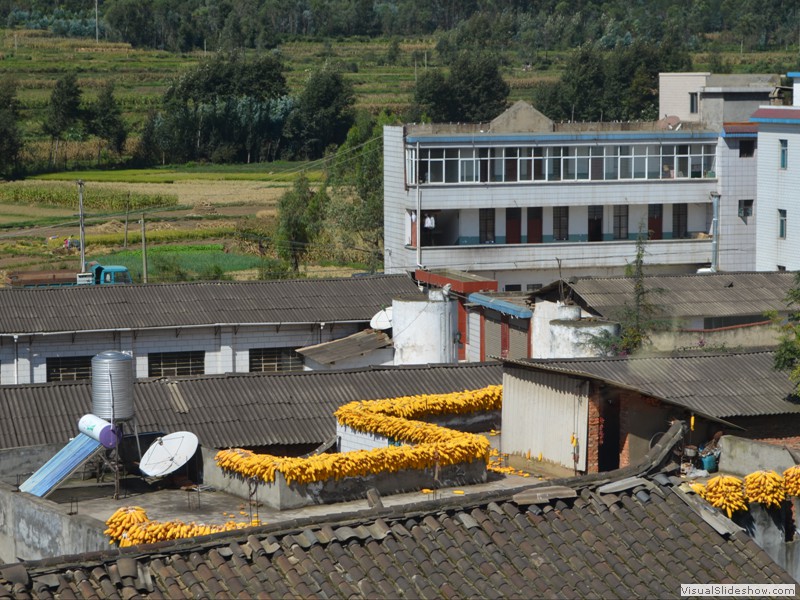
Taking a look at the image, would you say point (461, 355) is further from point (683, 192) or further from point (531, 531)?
point (531, 531)

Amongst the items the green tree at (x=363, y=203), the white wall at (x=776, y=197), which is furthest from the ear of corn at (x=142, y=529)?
the green tree at (x=363, y=203)

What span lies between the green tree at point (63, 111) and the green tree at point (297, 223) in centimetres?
3336

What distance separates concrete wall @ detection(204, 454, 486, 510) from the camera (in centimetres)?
1830

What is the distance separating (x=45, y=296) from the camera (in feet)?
116

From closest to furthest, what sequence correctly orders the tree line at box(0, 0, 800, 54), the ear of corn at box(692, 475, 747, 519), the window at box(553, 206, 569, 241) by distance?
the ear of corn at box(692, 475, 747, 519) < the window at box(553, 206, 569, 241) < the tree line at box(0, 0, 800, 54)

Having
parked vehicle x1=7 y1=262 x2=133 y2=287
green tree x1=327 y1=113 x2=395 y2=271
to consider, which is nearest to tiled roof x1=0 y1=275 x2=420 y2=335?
parked vehicle x1=7 y1=262 x2=133 y2=287

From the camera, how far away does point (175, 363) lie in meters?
35.3

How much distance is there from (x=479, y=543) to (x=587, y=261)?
41.7 m

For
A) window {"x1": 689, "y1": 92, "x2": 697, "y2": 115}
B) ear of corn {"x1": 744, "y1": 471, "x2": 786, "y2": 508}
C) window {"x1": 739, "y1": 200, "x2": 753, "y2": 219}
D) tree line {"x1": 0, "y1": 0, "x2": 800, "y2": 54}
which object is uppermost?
tree line {"x1": 0, "y1": 0, "x2": 800, "y2": 54}

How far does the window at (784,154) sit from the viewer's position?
48.5 meters

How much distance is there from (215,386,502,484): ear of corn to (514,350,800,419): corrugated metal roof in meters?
1.82

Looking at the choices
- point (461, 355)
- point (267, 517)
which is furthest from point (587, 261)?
point (267, 517)

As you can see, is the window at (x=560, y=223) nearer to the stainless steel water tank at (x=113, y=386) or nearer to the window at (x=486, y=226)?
the window at (x=486, y=226)

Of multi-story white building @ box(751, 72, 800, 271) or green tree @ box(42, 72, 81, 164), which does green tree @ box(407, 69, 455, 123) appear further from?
multi-story white building @ box(751, 72, 800, 271)
